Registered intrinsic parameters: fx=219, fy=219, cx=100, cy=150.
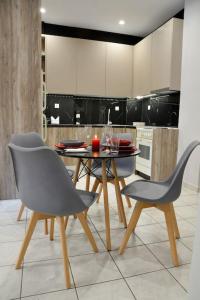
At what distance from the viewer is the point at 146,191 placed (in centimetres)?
171

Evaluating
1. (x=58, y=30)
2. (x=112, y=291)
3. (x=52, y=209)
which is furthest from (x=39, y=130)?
(x=58, y=30)

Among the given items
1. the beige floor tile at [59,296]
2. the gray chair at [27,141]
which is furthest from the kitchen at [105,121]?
the gray chair at [27,141]

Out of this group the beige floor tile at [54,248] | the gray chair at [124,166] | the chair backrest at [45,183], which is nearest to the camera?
the chair backrest at [45,183]

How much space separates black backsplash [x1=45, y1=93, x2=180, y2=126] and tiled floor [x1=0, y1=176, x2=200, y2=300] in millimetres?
2611

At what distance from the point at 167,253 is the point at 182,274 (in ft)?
0.78

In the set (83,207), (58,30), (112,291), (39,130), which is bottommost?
(112,291)

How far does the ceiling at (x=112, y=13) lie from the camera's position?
3391mm

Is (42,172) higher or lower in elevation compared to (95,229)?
higher

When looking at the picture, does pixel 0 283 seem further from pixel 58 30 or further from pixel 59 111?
pixel 58 30

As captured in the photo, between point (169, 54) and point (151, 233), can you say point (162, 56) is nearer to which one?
point (169, 54)

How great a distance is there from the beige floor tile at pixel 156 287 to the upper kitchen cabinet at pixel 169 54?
2.78 m

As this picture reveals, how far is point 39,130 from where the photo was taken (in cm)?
268

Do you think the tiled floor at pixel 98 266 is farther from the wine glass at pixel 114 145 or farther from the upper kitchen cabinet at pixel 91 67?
the upper kitchen cabinet at pixel 91 67

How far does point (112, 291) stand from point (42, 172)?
82 cm
